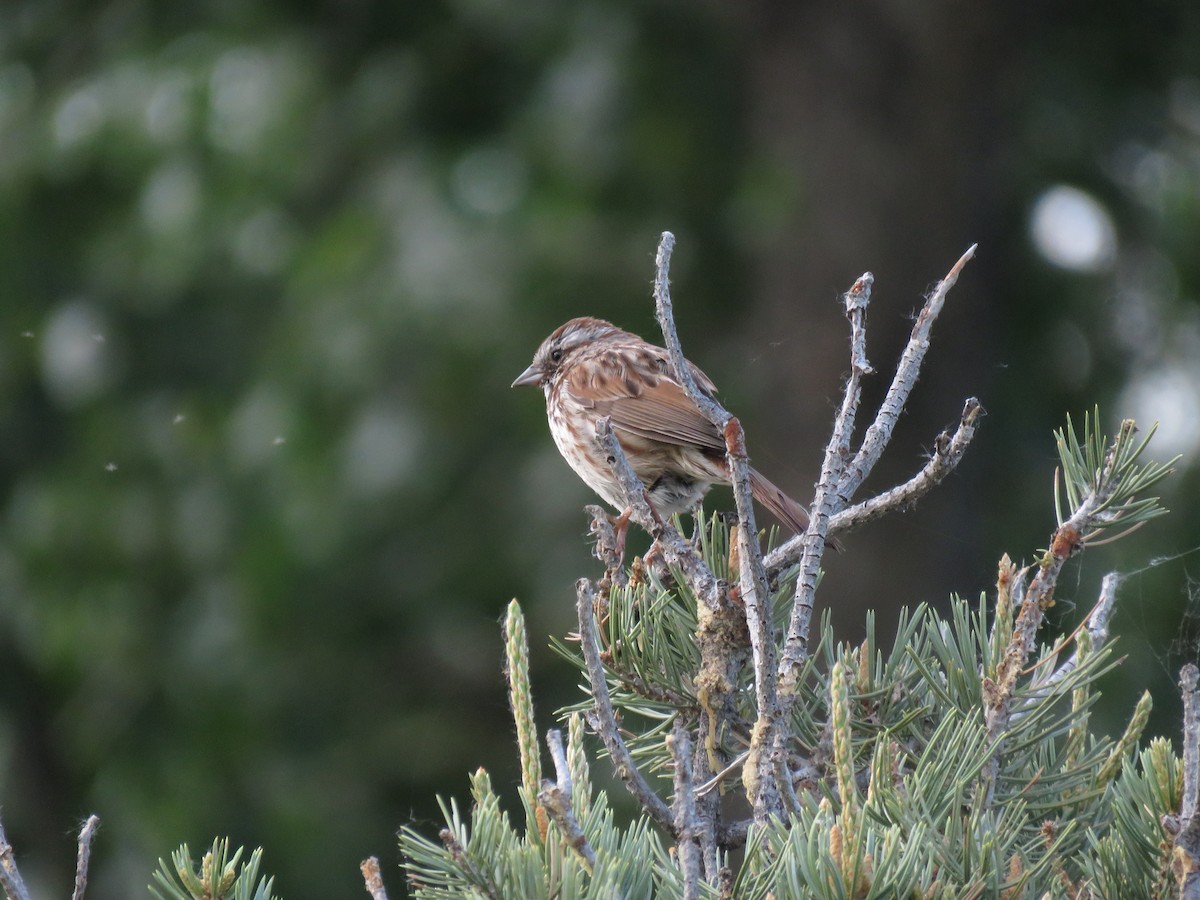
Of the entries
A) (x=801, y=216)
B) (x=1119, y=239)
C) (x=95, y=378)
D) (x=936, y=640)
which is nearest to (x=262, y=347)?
(x=95, y=378)

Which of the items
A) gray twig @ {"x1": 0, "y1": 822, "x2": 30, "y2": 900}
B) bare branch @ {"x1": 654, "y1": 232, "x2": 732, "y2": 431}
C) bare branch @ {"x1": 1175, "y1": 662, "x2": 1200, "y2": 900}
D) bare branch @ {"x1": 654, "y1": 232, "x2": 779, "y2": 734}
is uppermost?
bare branch @ {"x1": 654, "y1": 232, "x2": 732, "y2": 431}

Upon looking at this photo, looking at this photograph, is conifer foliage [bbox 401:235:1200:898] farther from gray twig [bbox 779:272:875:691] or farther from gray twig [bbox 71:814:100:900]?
gray twig [bbox 71:814:100:900]

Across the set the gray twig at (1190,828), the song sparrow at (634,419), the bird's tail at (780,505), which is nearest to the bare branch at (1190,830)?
the gray twig at (1190,828)

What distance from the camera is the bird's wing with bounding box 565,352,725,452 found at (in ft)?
11.3

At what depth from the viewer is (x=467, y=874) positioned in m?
1.28

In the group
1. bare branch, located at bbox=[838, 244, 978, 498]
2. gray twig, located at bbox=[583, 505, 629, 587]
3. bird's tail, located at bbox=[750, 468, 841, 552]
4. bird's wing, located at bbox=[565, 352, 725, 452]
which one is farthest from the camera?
bird's wing, located at bbox=[565, 352, 725, 452]

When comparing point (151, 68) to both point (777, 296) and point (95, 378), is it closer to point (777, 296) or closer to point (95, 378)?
point (95, 378)

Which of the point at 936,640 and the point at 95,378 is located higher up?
the point at 95,378

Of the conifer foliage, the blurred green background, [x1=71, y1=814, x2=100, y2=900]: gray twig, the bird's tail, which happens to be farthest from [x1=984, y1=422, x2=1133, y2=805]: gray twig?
the blurred green background

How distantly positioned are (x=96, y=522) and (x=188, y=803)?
1.38 m

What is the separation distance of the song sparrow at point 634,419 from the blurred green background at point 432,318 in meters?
1.48

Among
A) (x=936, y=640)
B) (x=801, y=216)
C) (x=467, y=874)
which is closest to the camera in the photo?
(x=467, y=874)

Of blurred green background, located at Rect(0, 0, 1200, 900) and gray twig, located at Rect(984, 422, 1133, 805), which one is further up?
blurred green background, located at Rect(0, 0, 1200, 900)

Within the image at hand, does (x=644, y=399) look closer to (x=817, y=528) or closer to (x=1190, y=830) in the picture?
(x=817, y=528)
